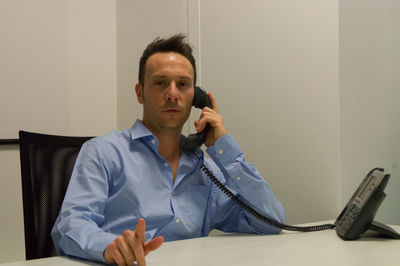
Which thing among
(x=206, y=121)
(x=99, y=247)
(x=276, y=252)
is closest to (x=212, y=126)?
(x=206, y=121)

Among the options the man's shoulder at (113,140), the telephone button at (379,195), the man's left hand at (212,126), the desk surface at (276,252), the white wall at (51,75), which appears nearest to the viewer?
the desk surface at (276,252)

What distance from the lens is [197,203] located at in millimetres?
A: 1336

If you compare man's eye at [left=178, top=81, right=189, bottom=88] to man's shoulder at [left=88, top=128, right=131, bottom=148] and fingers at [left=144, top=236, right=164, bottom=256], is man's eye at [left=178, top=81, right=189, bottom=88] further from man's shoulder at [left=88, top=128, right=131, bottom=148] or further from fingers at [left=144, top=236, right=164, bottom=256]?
fingers at [left=144, top=236, right=164, bottom=256]

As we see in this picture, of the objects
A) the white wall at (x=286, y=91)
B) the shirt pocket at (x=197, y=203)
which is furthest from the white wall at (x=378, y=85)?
the shirt pocket at (x=197, y=203)

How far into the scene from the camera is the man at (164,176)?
3.84 feet

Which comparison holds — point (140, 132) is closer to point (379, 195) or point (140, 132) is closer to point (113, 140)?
point (113, 140)

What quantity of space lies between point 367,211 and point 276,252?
0.30 m

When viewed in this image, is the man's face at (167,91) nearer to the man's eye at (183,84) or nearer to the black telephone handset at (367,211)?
the man's eye at (183,84)

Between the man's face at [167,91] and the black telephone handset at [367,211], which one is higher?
the man's face at [167,91]

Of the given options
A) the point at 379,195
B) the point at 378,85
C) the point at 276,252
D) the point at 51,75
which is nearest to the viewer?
the point at 276,252

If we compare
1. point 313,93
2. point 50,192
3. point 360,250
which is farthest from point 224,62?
point 360,250

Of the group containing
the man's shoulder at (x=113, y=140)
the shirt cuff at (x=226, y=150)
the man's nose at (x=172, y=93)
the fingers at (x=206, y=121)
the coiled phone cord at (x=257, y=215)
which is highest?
the man's nose at (x=172, y=93)

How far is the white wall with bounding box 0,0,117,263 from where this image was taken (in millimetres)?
2105

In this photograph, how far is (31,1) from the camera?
218 centimetres
